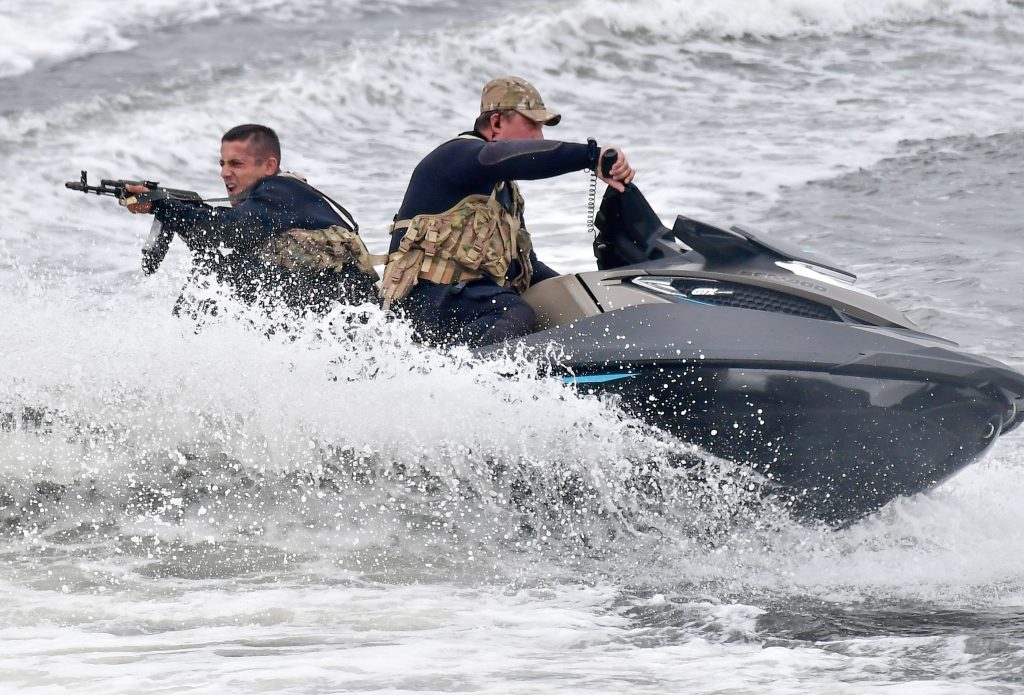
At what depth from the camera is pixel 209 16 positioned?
53.8 ft

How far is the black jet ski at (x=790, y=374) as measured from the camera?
3992 mm

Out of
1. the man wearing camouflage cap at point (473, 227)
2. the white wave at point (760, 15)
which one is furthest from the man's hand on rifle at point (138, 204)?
the white wave at point (760, 15)

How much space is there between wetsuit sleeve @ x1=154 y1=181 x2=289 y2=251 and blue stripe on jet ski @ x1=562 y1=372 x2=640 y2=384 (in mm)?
1230

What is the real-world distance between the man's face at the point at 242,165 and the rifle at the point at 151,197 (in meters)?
0.19

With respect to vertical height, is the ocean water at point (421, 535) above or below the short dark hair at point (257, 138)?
below

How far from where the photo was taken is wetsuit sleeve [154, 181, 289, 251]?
466 cm

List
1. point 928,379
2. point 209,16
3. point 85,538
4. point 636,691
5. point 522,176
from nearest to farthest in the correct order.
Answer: point 636,691 < point 928,379 < point 522,176 < point 85,538 < point 209,16

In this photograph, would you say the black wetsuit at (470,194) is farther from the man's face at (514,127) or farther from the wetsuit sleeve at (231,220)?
the wetsuit sleeve at (231,220)

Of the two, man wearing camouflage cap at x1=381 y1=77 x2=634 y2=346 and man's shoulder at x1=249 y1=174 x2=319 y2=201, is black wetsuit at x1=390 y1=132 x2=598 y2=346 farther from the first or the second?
man's shoulder at x1=249 y1=174 x2=319 y2=201

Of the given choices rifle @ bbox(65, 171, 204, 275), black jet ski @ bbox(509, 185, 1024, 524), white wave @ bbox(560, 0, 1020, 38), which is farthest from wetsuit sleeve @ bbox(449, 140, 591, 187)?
white wave @ bbox(560, 0, 1020, 38)

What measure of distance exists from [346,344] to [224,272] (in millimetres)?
599

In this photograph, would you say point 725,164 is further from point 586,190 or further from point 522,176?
point 522,176

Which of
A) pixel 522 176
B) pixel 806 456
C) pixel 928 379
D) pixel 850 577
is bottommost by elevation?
pixel 850 577

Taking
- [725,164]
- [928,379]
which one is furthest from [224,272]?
[725,164]
